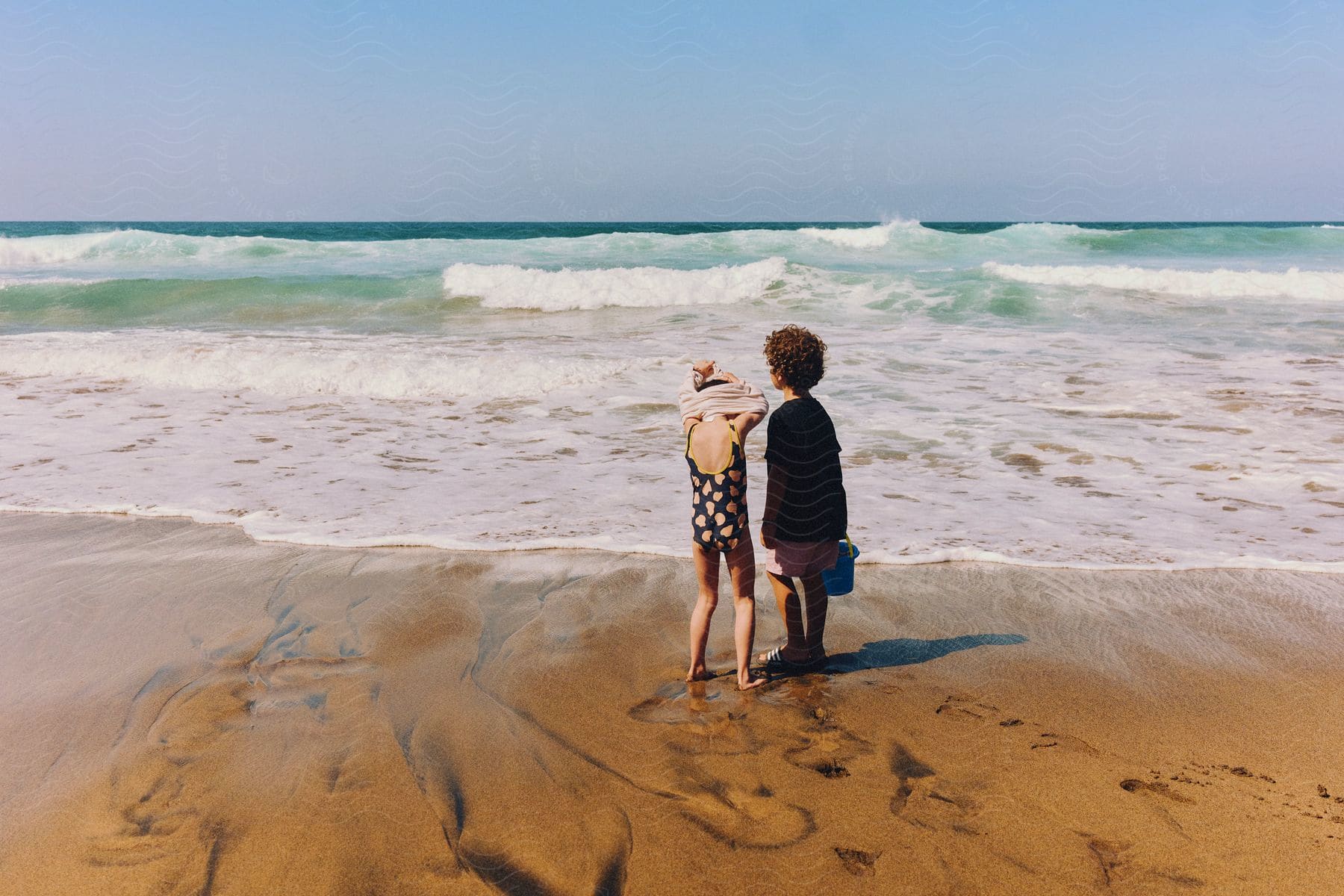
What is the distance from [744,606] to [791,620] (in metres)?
0.24

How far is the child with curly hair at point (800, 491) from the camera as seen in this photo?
136 inches

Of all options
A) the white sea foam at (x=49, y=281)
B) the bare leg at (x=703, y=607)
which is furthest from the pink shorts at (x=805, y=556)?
the white sea foam at (x=49, y=281)

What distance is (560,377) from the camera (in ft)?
33.4

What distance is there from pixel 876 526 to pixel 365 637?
2.99 meters

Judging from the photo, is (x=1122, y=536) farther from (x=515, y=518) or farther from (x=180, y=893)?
(x=180, y=893)

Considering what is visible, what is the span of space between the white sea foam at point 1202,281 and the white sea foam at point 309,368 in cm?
1537

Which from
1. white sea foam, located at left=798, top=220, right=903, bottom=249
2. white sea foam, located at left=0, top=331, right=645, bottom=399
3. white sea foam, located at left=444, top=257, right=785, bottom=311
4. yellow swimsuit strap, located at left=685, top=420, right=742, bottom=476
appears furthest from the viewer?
white sea foam, located at left=798, top=220, right=903, bottom=249

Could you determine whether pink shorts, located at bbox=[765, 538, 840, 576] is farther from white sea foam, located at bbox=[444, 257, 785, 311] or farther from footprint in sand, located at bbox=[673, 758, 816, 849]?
white sea foam, located at bbox=[444, 257, 785, 311]

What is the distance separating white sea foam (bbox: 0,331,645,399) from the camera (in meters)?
9.91

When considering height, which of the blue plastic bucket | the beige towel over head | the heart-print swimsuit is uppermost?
the beige towel over head

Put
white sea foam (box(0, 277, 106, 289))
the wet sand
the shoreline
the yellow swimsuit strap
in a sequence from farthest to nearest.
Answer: white sea foam (box(0, 277, 106, 289))
the shoreline
the yellow swimsuit strap
the wet sand

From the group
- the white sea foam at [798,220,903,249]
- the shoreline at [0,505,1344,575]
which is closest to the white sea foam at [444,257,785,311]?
the white sea foam at [798,220,903,249]

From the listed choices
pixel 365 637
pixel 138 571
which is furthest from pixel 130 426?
pixel 365 637

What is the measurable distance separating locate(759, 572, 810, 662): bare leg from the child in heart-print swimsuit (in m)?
0.17
